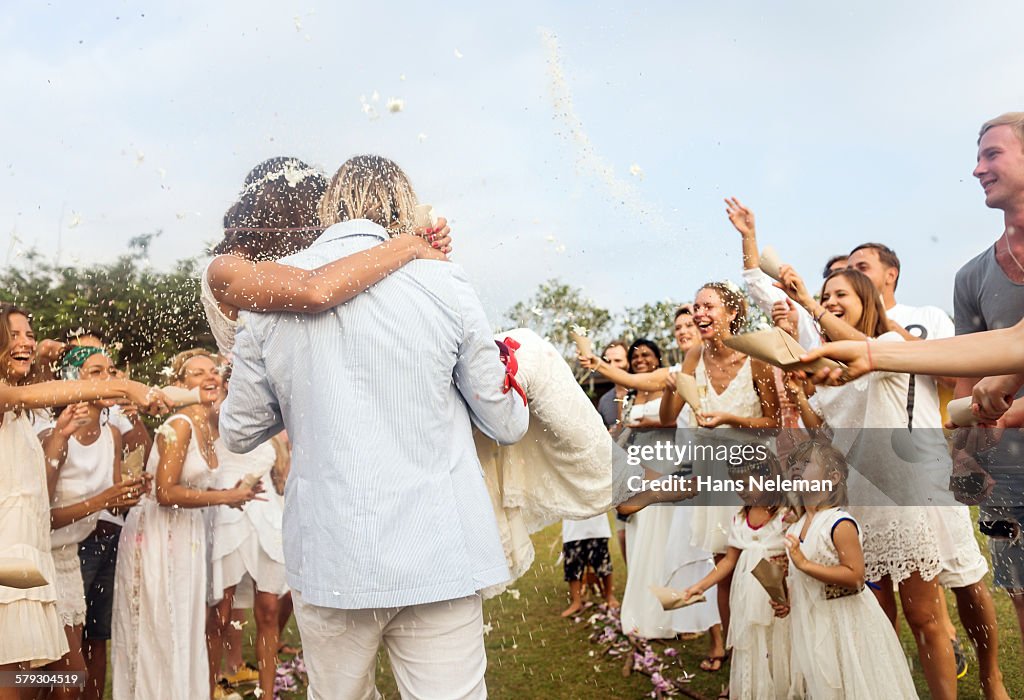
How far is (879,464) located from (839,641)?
0.87 metres

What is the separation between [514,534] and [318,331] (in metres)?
1.15

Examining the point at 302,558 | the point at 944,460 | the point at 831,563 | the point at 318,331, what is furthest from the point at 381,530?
the point at 944,460

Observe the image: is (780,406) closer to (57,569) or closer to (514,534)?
(514,534)

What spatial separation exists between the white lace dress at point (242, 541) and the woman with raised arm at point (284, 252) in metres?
2.15

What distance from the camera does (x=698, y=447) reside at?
5.27 m

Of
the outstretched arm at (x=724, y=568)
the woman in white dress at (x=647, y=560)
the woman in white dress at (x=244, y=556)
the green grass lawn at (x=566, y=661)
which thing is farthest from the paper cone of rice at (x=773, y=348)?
the woman in white dress at (x=244, y=556)

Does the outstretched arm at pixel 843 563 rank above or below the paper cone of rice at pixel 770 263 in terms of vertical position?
below

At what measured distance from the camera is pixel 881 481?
13.1 ft

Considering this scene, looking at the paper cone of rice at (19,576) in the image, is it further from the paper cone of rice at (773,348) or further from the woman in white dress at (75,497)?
the paper cone of rice at (773,348)

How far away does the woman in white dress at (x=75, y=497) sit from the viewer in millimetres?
4023

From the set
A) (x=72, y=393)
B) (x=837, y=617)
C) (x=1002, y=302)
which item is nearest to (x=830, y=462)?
(x=837, y=617)

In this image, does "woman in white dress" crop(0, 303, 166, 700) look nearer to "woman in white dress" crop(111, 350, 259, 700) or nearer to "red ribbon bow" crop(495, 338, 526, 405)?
"woman in white dress" crop(111, 350, 259, 700)

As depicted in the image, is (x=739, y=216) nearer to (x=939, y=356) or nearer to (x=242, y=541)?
(x=939, y=356)

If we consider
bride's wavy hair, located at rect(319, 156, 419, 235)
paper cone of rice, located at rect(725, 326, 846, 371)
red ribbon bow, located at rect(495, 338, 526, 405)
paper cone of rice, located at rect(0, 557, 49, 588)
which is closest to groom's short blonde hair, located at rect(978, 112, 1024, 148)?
paper cone of rice, located at rect(725, 326, 846, 371)
